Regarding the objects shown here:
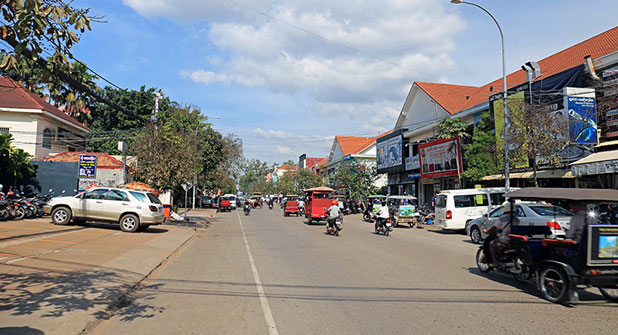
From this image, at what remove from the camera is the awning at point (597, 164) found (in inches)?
632

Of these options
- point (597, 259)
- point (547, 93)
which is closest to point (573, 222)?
point (597, 259)

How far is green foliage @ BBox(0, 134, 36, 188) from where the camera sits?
69.3 feet

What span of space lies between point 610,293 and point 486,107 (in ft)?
75.8

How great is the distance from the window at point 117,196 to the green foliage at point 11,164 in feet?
26.5

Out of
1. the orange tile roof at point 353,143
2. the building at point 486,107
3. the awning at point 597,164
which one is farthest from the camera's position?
the orange tile roof at point 353,143

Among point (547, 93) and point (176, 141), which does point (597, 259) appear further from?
point (176, 141)

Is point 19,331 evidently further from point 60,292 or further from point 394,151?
point 394,151

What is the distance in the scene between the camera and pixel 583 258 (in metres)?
6.69

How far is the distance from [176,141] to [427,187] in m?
24.6

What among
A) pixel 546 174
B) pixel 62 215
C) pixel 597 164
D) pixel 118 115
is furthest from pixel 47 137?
pixel 597 164

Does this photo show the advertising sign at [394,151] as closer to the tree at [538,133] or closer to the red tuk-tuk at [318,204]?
the red tuk-tuk at [318,204]

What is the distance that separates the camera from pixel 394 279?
29.2 ft

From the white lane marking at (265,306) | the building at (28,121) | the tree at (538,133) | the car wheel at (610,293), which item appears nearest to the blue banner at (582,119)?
the tree at (538,133)

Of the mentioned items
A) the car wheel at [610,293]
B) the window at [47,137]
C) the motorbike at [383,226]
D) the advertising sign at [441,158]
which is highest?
the window at [47,137]
